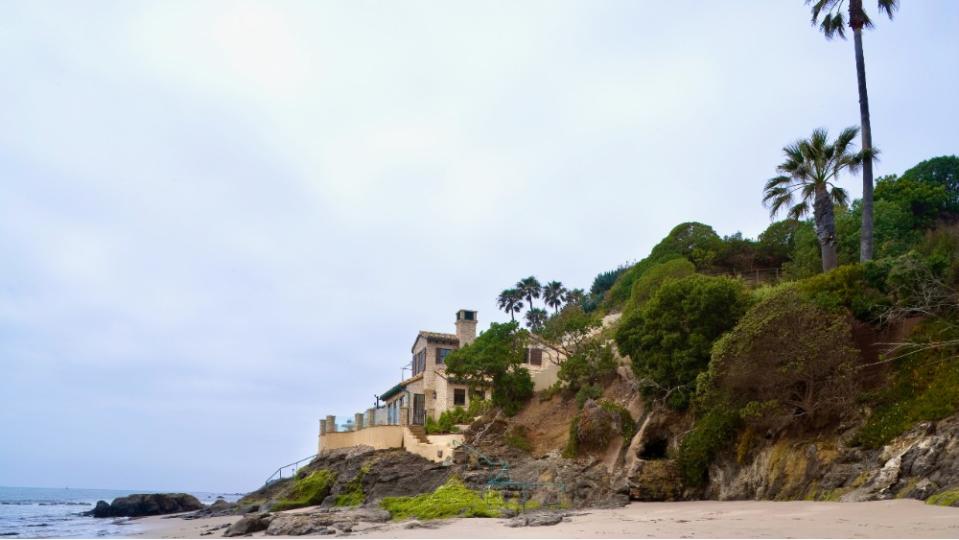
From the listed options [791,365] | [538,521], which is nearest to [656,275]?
[791,365]

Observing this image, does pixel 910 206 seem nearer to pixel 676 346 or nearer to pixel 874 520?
pixel 676 346

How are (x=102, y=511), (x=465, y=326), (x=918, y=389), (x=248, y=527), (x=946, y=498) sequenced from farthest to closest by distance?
(x=102, y=511), (x=465, y=326), (x=248, y=527), (x=918, y=389), (x=946, y=498)

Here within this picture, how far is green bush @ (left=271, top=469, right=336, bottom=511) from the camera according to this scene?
32.9m

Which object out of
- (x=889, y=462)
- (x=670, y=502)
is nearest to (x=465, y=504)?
(x=670, y=502)

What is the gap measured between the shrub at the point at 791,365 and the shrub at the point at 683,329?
367cm

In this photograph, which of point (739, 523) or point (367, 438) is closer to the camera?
point (739, 523)

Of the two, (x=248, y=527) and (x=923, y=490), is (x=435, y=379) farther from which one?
(x=923, y=490)

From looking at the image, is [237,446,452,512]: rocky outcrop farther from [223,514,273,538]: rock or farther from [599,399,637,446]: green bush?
[599,399,637,446]: green bush

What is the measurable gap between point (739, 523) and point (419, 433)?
2440 cm

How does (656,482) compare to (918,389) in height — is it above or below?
below

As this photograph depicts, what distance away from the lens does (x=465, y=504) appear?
2155 centimetres

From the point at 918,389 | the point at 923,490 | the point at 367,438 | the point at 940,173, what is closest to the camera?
the point at 923,490

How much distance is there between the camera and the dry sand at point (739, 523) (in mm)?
10516

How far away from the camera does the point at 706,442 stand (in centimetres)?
1995
